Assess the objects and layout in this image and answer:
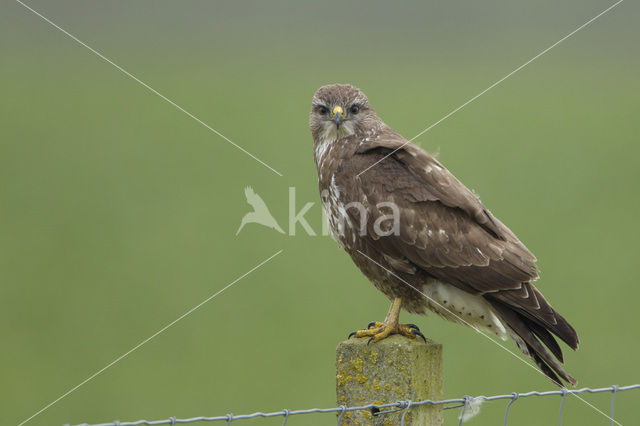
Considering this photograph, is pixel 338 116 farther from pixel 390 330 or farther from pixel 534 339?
pixel 534 339

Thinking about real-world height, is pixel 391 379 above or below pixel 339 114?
below

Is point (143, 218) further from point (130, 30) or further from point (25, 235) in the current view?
point (130, 30)

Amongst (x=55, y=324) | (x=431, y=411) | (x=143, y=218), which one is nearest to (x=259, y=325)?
(x=55, y=324)

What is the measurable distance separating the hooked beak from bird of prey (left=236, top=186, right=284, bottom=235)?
339 inches

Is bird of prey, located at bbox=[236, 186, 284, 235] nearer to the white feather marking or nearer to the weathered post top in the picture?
the white feather marking

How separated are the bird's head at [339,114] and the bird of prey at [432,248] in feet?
1.71

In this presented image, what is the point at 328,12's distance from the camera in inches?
1374

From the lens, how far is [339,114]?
565 centimetres

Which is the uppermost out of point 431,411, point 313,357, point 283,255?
point 283,255

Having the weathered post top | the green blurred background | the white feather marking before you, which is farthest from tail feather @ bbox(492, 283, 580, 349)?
the green blurred background

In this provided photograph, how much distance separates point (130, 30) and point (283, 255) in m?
22.7

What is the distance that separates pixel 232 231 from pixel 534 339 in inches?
427

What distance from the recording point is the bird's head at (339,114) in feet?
18.5

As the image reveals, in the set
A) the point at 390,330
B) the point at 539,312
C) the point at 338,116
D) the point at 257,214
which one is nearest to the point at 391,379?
the point at 390,330
